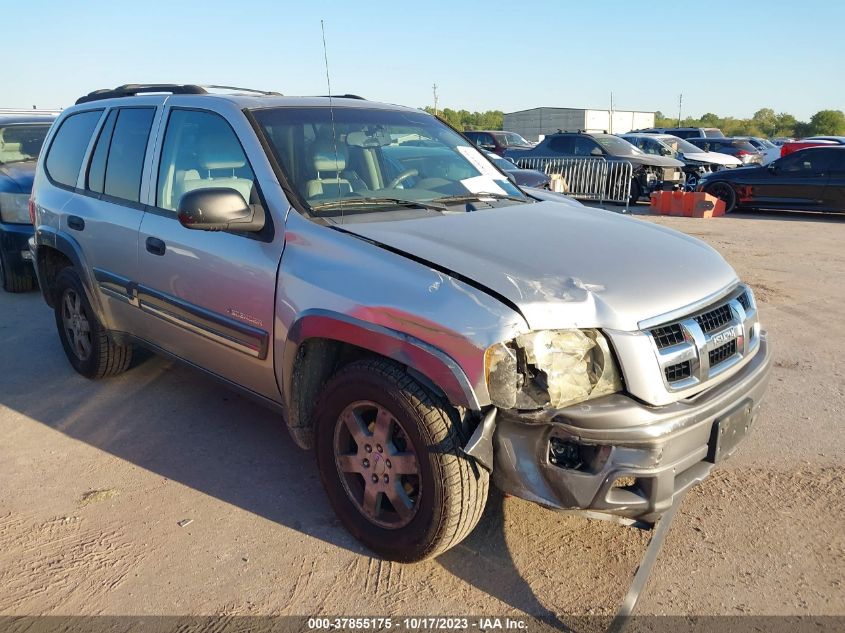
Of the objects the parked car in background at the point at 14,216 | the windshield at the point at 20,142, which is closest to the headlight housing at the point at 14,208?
the parked car in background at the point at 14,216

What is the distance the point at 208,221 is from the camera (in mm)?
3170

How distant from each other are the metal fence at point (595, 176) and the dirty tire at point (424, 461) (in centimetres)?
1332

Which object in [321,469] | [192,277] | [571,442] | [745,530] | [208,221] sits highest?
[208,221]

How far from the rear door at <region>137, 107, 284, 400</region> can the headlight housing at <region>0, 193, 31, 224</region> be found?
14.5 feet

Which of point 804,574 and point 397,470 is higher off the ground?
point 397,470

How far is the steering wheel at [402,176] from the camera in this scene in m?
3.81

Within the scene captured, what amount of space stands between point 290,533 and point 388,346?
43.9 inches

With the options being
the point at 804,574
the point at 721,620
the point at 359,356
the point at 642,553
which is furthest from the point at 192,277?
the point at 804,574

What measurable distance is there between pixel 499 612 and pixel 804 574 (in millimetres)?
1276

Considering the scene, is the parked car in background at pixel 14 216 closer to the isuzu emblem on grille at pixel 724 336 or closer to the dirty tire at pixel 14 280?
the dirty tire at pixel 14 280

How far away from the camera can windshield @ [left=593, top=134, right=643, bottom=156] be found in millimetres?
16422

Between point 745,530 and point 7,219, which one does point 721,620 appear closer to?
point 745,530

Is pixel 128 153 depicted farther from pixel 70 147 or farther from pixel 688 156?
pixel 688 156

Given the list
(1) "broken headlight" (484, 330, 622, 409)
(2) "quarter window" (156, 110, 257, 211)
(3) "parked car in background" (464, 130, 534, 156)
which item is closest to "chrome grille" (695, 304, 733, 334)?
(1) "broken headlight" (484, 330, 622, 409)
